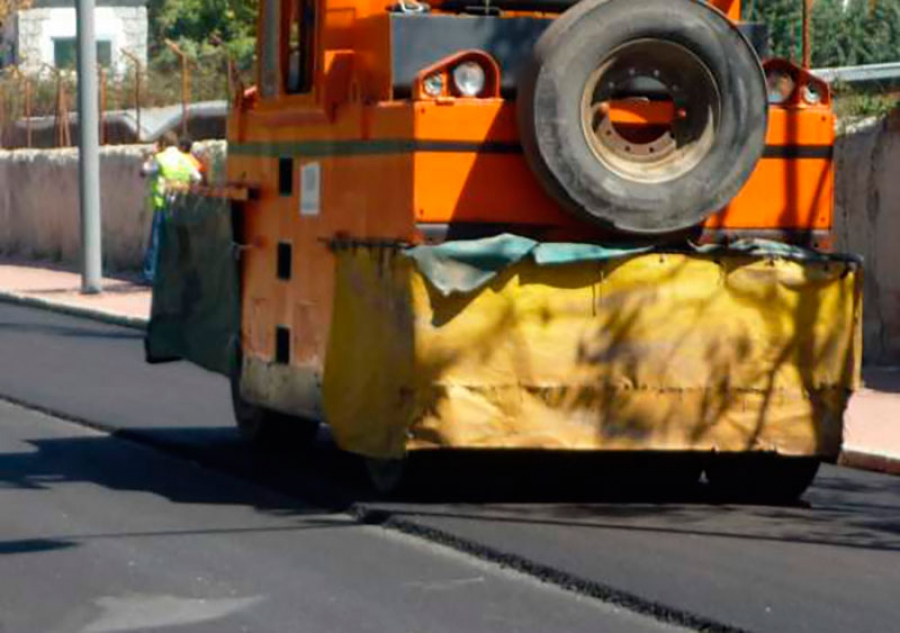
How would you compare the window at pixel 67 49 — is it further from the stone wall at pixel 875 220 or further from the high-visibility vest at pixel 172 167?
the stone wall at pixel 875 220

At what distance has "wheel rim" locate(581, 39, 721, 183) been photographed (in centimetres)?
1077

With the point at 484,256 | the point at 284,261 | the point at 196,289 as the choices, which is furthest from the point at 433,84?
the point at 196,289

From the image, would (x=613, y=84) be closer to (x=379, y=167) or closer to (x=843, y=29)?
(x=379, y=167)

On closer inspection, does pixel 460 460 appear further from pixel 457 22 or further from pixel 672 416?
pixel 457 22

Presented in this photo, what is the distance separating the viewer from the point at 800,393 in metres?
10.8

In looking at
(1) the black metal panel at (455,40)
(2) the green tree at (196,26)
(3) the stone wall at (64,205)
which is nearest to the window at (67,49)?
(2) the green tree at (196,26)

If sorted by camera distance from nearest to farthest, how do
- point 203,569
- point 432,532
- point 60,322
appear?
point 203,569 → point 432,532 → point 60,322

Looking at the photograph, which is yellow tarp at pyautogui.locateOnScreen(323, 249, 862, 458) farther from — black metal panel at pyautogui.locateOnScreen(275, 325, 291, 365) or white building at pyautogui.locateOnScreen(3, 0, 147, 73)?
white building at pyautogui.locateOnScreen(3, 0, 147, 73)

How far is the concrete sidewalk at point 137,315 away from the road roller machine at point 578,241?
6.43ft

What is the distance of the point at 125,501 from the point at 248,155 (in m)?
2.34

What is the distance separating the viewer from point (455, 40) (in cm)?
1088

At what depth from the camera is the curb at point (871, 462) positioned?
12.8 m

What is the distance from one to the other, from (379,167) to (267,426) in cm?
267

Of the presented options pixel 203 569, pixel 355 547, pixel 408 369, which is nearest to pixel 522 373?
pixel 408 369
